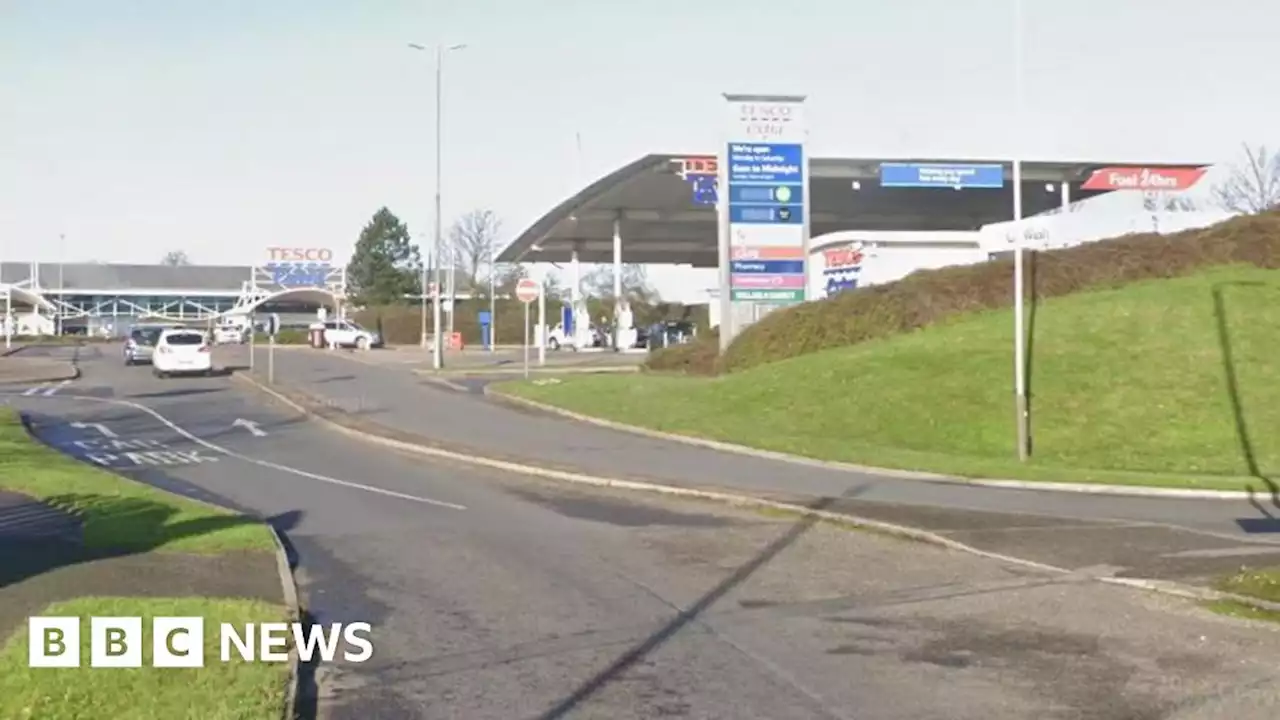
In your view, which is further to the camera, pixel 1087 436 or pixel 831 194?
pixel 831 194

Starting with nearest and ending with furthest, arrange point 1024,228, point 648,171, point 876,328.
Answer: point 1024,228, point 876,328, point 648,171

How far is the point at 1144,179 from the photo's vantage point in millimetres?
63406

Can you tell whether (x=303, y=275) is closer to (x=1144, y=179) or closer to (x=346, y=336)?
(x=346, y=336)

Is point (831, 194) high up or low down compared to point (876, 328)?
up

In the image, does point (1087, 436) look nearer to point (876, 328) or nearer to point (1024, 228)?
point (1024, 228)

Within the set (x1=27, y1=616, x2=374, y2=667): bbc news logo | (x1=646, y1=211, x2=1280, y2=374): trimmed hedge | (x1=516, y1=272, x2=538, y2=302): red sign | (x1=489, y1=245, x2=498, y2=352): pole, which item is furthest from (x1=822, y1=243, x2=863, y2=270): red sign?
(x1=27, y1=616, x2=374, y2=667): bbc news logo

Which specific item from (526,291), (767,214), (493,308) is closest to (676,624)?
(767,214)

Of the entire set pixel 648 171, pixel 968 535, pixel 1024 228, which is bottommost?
pixel 968 535

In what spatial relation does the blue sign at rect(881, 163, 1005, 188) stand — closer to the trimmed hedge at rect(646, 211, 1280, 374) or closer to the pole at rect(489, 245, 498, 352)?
the pole at rect(489, 245, 498, 352)

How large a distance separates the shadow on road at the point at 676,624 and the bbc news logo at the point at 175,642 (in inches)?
62.9

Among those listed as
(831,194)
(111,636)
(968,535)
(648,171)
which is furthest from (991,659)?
(831,194)

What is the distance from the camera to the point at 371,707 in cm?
821

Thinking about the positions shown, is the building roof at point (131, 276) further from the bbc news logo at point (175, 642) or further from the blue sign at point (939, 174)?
the bbc news logo at point (175, 642)

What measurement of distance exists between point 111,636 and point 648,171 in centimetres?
5212
